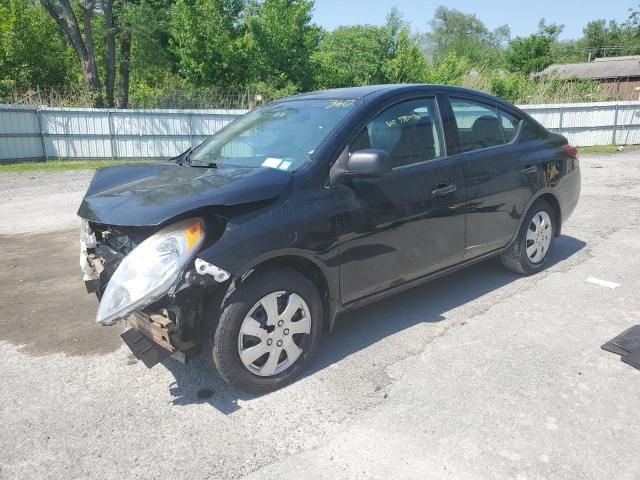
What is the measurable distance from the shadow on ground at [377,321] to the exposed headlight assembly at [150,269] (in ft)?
2.46

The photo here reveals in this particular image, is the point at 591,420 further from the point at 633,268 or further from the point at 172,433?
the point at 633,268

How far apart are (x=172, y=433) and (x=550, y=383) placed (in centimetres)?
224

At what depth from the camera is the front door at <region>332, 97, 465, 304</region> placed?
3.55m

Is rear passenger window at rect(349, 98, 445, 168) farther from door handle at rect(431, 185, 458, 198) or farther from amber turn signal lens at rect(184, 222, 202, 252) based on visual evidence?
amber turn signal lens at rect(184, 222, 202, 252)

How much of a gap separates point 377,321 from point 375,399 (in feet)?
3.81

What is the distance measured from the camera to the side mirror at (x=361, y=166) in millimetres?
3314

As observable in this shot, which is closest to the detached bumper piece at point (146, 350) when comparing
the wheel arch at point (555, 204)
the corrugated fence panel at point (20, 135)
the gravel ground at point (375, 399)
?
the gravel ground at point (375, 399)

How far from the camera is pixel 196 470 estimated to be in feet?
8.52

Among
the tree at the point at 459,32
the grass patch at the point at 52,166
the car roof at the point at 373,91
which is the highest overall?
the tree at the point at 459,32

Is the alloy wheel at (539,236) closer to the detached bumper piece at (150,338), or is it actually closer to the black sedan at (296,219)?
the black sedan at (296,219)

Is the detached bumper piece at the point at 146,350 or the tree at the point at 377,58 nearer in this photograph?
the detached bumper piece at the point at 146,350

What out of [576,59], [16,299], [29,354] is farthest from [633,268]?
[576,59]

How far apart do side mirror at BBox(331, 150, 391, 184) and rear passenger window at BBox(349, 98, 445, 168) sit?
8.7 inches

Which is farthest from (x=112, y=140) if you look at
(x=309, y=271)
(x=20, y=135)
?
(x=309, y=271)
